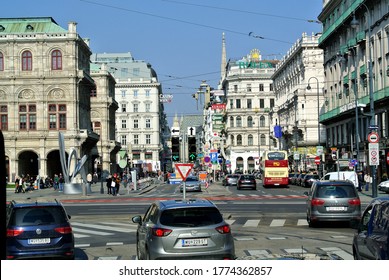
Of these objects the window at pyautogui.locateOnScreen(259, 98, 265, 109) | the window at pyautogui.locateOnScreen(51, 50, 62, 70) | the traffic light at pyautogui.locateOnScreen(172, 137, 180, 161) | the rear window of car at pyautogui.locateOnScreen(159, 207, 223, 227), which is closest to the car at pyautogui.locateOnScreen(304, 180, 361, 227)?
the traffic light at pyautogui.locateOnScreen(172, 137, 180, 161)

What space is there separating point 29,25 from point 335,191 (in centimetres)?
6618

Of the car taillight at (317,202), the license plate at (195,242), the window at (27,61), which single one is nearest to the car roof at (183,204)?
the license plate at (195,242)

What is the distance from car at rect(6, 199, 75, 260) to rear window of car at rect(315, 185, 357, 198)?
10.7 m

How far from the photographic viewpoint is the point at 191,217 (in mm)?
11305

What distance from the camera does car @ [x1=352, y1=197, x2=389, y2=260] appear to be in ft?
27.6

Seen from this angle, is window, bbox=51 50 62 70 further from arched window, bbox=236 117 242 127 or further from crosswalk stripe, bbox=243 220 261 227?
crosswalk stripe, bbox=243 220 261 227

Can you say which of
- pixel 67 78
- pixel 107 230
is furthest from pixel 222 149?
pixel 107 230

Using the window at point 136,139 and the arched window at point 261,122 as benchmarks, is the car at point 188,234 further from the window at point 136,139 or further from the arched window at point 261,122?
the arched window at point 261,122

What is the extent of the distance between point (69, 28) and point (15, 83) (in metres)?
9.20

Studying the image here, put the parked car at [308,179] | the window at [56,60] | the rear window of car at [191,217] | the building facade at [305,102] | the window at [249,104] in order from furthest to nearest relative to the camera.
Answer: the window at [249,104] → the building facade at [305,102] → the window at [56,60] → the parked car at [308,179] → the rear window of car at [191,217]

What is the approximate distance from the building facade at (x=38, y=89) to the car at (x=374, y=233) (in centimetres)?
7161

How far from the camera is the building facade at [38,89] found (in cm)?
7875
